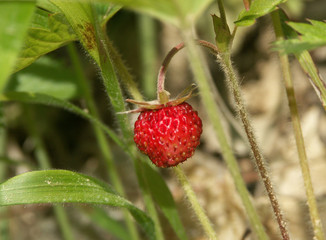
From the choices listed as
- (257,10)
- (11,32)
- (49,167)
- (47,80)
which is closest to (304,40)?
(257,10)

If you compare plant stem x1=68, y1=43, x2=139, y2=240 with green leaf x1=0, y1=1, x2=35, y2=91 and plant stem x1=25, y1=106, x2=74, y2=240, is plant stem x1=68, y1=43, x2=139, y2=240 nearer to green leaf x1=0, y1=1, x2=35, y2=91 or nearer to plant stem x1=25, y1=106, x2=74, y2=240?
plant stem x1=25, y1=106, x2=74, y2=240

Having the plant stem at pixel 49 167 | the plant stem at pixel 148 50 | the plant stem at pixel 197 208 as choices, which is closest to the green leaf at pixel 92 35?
the plant stem at pixel 197 208

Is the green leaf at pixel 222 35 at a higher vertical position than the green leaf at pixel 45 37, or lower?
lower

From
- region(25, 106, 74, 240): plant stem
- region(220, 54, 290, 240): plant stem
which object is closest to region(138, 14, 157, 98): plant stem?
region(25, 106, 74, 240): plant stem

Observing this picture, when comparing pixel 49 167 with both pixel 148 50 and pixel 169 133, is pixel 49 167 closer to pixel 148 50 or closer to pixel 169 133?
pixel 148 50

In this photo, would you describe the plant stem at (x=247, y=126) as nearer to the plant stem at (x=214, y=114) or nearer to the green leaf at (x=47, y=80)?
the plant stem at (x=214, y=114)

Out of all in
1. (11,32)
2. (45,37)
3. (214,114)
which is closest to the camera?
(11,32)

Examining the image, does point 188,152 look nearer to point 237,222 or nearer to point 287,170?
point 237,222

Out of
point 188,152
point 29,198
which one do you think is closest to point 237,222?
point 188,152
